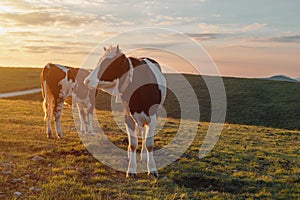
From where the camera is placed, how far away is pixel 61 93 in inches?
560

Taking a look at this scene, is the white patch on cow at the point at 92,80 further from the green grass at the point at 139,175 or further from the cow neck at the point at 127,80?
the green grass at the point at 139,175

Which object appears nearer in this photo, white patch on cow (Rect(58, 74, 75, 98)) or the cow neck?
the cow neck

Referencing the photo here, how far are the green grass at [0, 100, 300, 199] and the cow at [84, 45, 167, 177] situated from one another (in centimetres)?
107

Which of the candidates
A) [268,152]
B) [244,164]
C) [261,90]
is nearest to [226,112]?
[261,90]

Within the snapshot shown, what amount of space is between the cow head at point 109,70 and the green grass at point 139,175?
259 centimetres

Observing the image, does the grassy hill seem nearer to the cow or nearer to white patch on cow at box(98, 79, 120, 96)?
the cow

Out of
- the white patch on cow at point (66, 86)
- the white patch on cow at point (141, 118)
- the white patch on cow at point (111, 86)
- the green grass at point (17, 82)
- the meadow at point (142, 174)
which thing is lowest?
the green grass at point (17, 82)

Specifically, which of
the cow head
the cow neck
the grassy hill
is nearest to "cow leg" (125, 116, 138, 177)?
the cow neck

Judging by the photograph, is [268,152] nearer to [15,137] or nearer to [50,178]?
[50,178]

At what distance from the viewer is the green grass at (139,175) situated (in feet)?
24.2

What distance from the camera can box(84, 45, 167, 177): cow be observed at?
25.3 ft

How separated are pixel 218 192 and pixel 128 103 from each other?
336 centimetres

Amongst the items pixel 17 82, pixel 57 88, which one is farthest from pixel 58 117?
pixel 17 82

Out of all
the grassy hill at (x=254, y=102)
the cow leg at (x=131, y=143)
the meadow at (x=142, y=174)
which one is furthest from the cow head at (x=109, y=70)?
the grassy hill at (x=254, y=102)
